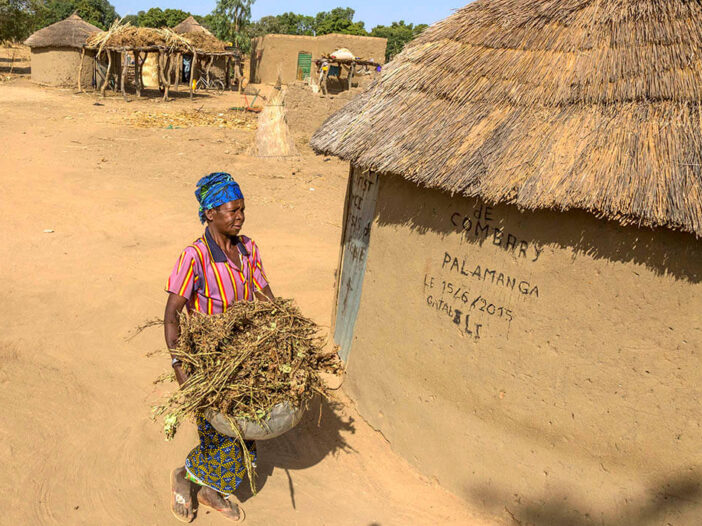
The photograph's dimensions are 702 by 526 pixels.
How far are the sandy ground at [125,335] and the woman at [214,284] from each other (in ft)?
1.38

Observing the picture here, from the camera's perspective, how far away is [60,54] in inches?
850

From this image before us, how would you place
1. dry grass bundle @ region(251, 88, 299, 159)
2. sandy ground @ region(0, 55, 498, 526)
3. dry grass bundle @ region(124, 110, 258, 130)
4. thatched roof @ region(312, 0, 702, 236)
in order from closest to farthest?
thatched roof @ region(312, 0, 702, 236), sandy ground @ region(0, 55, 498, 526), dry grass bundle @ region(251, 88, 299, 159), dry grass bundle @ region(124, 110, 258, 130)

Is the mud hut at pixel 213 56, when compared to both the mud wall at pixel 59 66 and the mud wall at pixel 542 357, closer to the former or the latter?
the mud wall at pixel 59 66

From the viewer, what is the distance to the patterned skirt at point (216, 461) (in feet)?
10.9

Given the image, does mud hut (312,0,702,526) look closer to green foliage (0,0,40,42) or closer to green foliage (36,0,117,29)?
green foliage (0,0,40,42)

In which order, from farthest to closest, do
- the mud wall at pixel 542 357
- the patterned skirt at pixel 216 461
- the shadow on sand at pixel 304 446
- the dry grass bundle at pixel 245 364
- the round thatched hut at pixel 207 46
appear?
the round thatched hut at pixel 207 46 < the shadow on sand at pixel 304 446 < the patterned skirt at pixel 216 461 < the mud wall at pixel 542 357 < the dry grass bundle at pixel 245 364

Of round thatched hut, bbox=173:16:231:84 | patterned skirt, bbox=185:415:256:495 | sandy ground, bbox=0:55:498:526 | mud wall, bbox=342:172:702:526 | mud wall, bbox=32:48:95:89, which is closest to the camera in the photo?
mud wall, bbox=342:172:702:526

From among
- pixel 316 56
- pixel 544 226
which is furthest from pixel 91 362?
pixel 316 56

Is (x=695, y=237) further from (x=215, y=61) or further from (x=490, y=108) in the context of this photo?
(x=215, y=61)

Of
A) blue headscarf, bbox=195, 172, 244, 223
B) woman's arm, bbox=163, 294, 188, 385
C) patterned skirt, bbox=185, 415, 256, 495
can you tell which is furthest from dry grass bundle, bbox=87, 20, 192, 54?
patterned skirt, bbox=185, 415, 256, 495

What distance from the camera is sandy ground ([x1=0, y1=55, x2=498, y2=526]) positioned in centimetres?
388

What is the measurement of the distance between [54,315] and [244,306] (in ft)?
12.8

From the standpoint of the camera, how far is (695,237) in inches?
111

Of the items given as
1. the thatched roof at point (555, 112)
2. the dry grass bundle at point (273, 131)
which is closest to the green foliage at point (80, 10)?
the dry grass bundle at point (273, 131)
